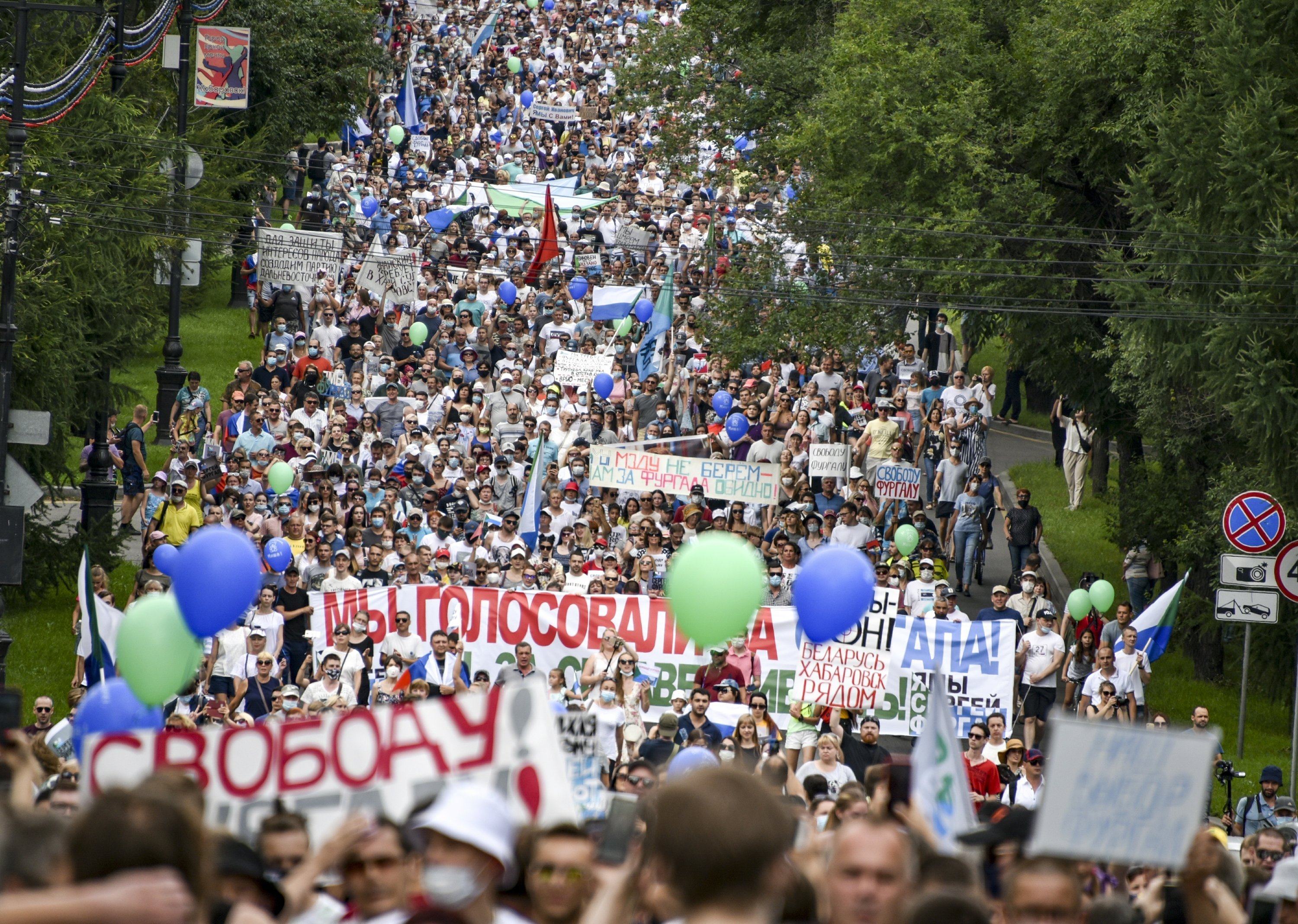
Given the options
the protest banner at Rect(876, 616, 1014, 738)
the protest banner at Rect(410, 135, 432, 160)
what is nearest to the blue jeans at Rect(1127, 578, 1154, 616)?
the protest banner at Rect(876, 616, 1014, 738)

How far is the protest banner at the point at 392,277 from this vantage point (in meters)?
31.4

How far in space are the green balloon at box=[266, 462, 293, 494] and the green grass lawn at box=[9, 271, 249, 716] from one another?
8.14ft

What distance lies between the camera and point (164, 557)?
1847cm

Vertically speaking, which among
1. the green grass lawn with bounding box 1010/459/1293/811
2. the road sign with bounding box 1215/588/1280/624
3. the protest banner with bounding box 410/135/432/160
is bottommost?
the green grass lawn with bounding box 1010/459/1293/811

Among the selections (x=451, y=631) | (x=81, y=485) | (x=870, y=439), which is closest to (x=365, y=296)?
(x=81, y=485)

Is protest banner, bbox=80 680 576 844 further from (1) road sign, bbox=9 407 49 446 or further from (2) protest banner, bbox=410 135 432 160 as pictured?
(2) protest banner, bbox=410 135 432 160

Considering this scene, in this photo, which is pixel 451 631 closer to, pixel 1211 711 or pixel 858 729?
pixel 858 729

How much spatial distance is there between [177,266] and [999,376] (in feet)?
64.8

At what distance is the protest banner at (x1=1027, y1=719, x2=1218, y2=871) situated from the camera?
207 inches

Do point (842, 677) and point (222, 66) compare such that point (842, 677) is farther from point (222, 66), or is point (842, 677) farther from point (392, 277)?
point (222, 66)

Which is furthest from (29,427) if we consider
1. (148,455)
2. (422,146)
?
(422,146)

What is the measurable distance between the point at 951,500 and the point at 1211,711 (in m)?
3.81

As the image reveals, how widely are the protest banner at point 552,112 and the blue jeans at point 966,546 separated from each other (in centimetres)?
2917

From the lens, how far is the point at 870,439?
23234 millimetres
